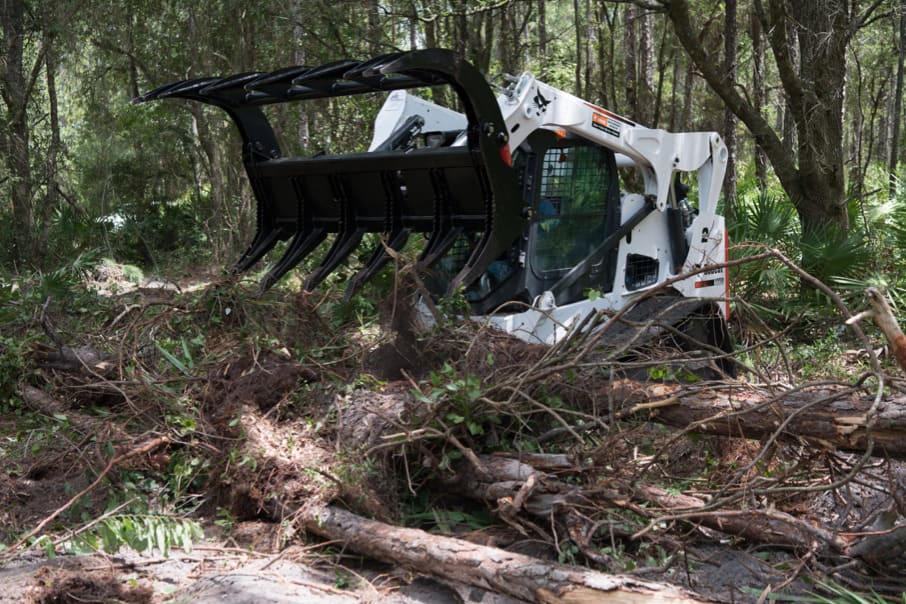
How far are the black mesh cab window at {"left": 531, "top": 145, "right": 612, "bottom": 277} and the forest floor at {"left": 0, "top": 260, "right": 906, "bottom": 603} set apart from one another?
1351 millimetres

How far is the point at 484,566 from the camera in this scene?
160 inches

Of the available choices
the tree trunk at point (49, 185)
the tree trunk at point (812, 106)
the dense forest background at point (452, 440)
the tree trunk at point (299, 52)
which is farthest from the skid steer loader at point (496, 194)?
the tree trunk at point (49, 185)

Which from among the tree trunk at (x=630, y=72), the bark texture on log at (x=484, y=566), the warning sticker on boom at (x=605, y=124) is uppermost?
the tree trunk at (x=630, y=72)

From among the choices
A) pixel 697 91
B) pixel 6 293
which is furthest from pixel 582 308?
pixel 697 91

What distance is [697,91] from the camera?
28719 millimetres

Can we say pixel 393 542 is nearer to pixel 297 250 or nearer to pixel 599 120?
pixel 297 250

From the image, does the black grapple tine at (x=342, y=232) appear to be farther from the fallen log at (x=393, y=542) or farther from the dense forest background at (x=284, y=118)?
the dense forest background at (x=284, y=118)

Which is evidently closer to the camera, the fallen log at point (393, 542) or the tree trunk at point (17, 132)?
the fallen log at point (393, 542)

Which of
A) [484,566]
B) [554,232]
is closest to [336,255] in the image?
[554,232]

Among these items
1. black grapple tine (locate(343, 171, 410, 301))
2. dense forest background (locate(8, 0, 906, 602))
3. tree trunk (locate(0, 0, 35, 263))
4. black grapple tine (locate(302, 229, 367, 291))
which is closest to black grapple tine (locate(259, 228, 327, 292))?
black grapple tine (locate(302, 229, 367, 291))

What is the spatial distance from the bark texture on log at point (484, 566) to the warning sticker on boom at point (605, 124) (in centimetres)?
374

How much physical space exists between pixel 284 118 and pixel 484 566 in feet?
46.6

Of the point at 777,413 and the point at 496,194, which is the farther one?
the point at 496,194

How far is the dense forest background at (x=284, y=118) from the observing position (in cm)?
1017
